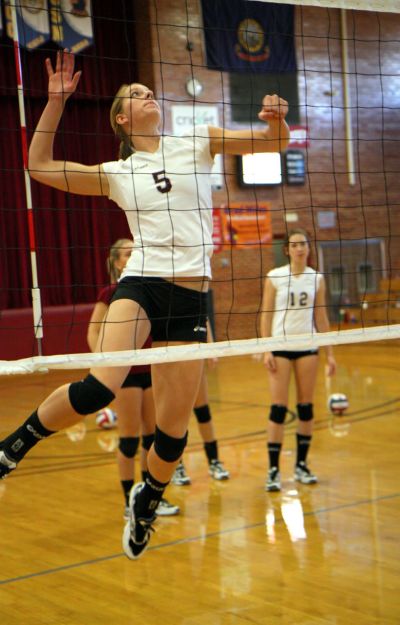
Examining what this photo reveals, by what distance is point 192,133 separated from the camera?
349 cm

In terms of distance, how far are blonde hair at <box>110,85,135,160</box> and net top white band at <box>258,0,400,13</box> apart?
0.86 metres

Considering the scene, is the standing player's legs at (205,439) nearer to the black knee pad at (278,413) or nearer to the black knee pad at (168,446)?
the black knee pad at (278,413)

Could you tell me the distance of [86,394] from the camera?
310 cm

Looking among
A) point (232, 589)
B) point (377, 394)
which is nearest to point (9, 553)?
point (232, 589)

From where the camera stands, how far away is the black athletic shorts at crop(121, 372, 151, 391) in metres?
4.78

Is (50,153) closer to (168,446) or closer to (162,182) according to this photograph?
(162,182)

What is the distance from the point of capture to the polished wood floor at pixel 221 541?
3436 mm

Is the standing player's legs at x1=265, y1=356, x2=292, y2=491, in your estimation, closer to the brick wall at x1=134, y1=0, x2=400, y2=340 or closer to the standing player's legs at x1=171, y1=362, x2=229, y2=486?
the standing player's legs at x1=171, y1=362, x2=229, y2=486

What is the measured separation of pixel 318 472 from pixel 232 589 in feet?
7.96

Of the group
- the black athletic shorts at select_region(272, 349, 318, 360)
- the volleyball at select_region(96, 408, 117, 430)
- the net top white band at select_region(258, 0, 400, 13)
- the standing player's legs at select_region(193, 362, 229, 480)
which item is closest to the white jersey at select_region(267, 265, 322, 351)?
the black athletic shorts at select_region(272, 349, 318, 360)

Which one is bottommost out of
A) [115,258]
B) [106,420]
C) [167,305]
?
[106,420]

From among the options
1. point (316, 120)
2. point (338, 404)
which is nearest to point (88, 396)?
point (338, 404)

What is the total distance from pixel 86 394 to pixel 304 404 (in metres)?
2.75

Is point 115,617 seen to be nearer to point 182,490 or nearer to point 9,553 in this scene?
point 9,553
